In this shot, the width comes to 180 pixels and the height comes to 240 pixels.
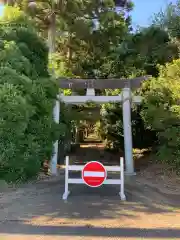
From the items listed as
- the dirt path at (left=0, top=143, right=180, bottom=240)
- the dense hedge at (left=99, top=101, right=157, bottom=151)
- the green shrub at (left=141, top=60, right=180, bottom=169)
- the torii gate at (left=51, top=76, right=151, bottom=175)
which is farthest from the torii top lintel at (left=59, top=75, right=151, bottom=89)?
the dirt path at (left=0, top=143, right=180, bottom=240)

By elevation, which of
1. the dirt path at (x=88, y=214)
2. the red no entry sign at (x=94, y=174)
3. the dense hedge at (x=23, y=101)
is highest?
the dense hedge at (x=23, y=101)

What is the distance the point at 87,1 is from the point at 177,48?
6059 mm

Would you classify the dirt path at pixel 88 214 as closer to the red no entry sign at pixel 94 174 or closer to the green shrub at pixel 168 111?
the red no entry sign at pixel 94 174

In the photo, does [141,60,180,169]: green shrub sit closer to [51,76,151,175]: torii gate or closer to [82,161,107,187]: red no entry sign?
[51,76,151,175]: torii gate

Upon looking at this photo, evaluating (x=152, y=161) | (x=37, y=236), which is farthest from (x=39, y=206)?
(x=152, y=161)

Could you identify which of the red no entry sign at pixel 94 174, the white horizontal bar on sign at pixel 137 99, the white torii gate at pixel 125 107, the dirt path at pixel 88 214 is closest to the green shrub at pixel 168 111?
the white torii gate at pixel 125 107

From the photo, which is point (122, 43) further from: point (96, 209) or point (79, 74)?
point (96, 209)

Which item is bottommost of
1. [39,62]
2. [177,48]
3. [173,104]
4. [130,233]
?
[130,233]

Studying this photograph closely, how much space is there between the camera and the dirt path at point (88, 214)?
16.8ft

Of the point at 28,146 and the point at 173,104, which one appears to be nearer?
the point at 28,146

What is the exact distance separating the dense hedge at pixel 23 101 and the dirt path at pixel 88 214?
83cm

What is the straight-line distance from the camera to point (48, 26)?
64.7ft

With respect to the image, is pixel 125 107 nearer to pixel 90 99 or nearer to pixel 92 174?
pixel 90 99

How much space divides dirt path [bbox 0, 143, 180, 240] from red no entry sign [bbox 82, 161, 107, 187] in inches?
17.0
